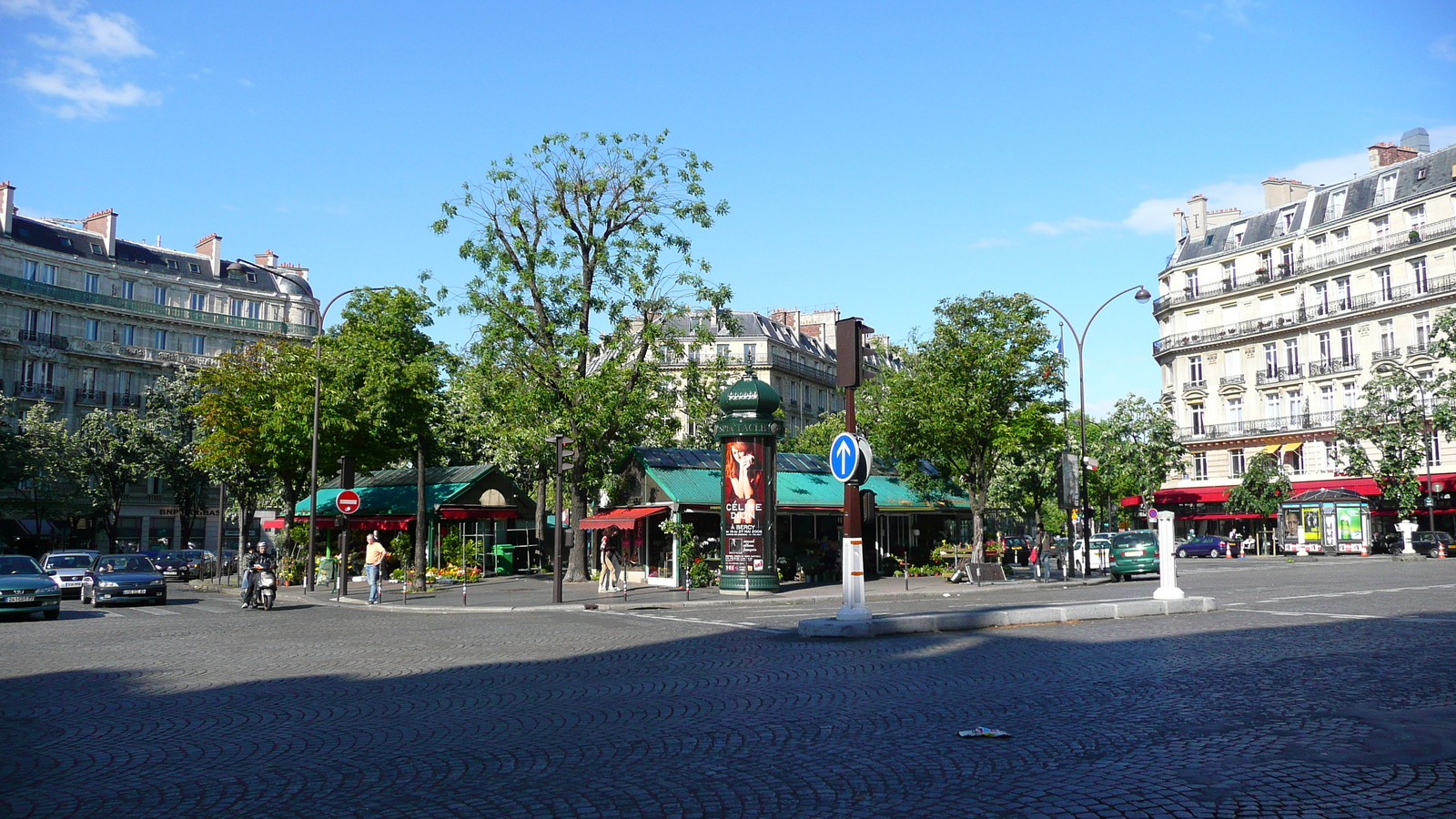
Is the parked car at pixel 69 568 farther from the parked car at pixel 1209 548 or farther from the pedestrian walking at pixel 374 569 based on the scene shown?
the parked car at pixel 1209 548

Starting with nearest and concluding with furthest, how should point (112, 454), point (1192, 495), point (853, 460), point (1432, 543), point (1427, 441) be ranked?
point (853, 460) < point (1432, 543) < point (1427, 441) < point (112, 454) < point (1192, 495)

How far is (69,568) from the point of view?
103 ft

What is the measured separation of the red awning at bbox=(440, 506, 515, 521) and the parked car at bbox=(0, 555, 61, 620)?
1646cm

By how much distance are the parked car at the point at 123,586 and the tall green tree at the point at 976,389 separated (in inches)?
930

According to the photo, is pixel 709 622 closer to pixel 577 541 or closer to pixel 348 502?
pixel 348 502

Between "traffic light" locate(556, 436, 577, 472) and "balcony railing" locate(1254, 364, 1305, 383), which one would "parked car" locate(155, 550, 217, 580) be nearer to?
"traffic light" locate(556, 436, 577, 472)

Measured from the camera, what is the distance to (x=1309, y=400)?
6231 centimetres

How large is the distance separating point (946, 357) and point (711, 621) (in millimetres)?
20372

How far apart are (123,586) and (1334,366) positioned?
195 feet

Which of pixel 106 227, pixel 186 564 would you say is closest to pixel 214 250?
pixel 106 227

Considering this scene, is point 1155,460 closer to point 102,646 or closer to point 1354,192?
point 1354,192

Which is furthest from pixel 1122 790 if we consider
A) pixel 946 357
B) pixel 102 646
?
pixel 946 357

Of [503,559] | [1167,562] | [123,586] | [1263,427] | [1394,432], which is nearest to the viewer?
[1167,562]

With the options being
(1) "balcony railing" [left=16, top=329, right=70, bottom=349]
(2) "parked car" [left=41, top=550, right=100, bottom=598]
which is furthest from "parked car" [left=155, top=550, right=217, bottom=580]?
(1) "balcony railing" [left=16, top=329, right=70, bottom=349]
